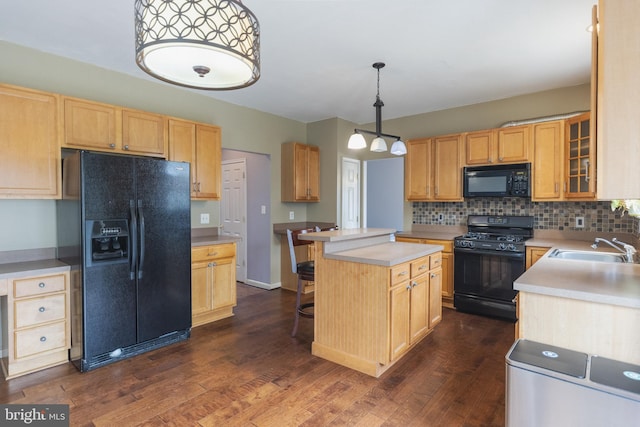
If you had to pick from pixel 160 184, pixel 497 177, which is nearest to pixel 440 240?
pixel 497 177

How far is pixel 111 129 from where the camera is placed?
3.08 metres

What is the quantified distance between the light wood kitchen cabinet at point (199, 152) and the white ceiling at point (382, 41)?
67 centimetres

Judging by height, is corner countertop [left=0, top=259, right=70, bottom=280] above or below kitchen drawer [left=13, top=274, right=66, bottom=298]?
above

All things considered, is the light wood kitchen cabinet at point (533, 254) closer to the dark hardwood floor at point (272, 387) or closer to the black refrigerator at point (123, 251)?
the dark hardwood floor at point (272, 387)

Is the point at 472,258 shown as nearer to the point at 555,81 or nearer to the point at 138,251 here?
the point at 555,81

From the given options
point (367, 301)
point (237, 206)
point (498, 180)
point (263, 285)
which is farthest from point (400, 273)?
Answer: point (237, 206)

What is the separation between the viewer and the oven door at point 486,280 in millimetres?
3625

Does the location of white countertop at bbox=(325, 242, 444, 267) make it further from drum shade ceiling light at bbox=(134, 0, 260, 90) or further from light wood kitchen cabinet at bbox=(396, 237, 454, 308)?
drum shade ceiling light at bbox=(134, 0, 260, 90)

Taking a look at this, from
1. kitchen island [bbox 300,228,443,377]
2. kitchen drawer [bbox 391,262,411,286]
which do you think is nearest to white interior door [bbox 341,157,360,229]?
kitchen island [bbox 300,228,443,377]

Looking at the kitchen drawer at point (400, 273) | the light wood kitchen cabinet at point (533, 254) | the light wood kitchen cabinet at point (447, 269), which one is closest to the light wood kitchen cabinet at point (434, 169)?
the light wood kitchen cabinet at point (447, 269)

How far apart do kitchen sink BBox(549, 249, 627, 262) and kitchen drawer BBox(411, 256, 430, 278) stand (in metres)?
0.97

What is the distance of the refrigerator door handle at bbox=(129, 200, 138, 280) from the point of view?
2762 mm

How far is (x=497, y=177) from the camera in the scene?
402 centimetres

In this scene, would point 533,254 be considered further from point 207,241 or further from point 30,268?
point 30,268
